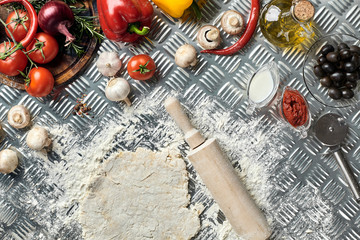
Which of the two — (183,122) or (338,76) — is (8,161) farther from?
(338,76)

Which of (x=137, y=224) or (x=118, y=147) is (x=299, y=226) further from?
(x=118, y=147)

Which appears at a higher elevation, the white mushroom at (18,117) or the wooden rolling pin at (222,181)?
the white mushroom at (18,117)

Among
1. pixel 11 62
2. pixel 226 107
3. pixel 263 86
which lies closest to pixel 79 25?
pixel 11 62

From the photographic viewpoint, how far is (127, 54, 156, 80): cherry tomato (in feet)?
5.93

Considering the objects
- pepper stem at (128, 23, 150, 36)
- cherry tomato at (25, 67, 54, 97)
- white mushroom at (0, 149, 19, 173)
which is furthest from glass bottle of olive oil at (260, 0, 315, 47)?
white mushroom at (0, 149, 19, 173)

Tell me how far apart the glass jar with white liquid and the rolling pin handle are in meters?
0.30

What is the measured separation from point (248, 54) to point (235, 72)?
0.34ft

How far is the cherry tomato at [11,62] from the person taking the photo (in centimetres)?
182

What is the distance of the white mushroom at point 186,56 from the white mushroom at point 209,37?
2.3 inches

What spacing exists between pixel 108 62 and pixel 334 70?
1000 mm

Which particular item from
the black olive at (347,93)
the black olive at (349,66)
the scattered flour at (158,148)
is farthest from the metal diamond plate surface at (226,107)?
the black olive at (349,66)

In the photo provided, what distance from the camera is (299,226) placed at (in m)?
1.88

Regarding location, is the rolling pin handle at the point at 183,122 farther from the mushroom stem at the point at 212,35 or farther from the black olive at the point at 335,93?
the black olive at the point at 335,93

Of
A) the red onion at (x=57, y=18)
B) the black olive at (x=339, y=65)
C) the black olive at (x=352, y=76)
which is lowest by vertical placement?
the black olive at (x=352, y=76)
